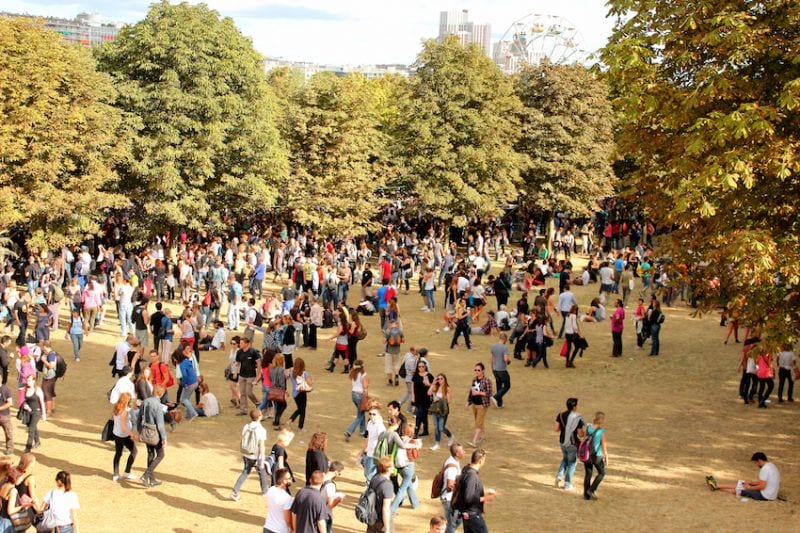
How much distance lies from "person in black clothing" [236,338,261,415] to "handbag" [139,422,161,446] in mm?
3626

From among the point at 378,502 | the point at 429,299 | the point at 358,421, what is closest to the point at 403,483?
the point at 378,502

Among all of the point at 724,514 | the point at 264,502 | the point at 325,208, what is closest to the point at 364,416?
the point at 264,502

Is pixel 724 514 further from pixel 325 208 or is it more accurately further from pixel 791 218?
pixel 325 208

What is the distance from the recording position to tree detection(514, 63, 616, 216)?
133ft

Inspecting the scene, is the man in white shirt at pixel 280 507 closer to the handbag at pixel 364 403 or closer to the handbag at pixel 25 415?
the handbag at pixel 364 403

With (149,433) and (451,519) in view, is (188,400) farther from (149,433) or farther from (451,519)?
(451,519)

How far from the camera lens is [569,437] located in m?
13.7

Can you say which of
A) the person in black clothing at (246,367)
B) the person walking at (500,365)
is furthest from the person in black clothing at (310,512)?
the person walking at (500,365)

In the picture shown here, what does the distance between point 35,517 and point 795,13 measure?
40.5ft

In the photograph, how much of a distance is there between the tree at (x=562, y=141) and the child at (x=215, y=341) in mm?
21689

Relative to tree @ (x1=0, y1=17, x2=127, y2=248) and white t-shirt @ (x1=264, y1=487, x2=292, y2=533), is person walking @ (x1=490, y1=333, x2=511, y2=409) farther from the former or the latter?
tree @ (x1=0, y1=17, x2=127, y2=248)

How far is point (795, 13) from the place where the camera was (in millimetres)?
12289

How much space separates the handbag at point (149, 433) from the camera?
43.5ft

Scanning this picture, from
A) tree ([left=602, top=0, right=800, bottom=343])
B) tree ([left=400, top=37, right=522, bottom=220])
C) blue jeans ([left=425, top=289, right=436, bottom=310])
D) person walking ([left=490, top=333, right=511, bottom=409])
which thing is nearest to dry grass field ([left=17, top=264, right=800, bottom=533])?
person walking ([left=490, top=333, right=511, bottom=409])
